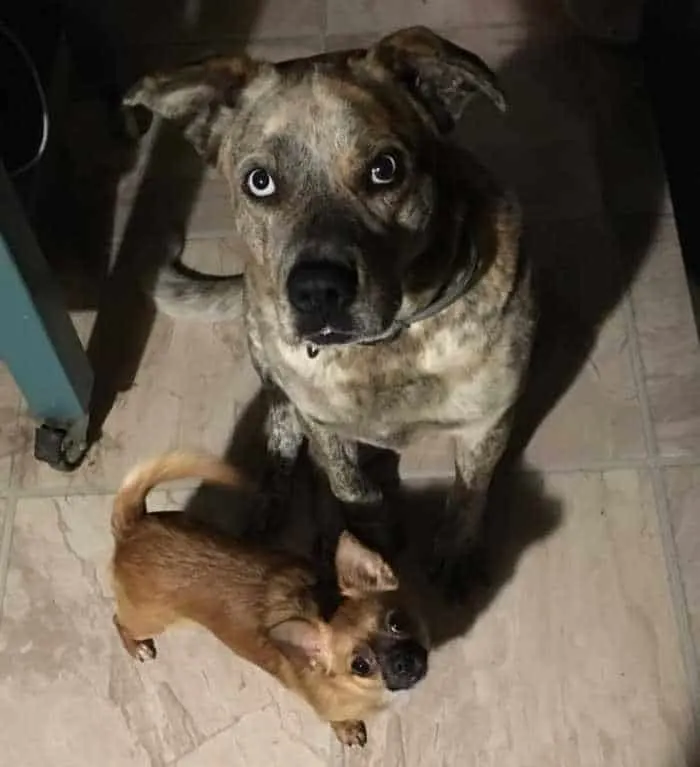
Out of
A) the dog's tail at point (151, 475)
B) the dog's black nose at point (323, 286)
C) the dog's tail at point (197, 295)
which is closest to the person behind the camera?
the dog's black nose at point (323, 286)

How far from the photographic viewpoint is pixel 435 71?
141cm

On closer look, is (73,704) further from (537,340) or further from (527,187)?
(527,187)

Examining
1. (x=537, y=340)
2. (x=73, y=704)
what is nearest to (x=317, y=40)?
(x=537, y=340)

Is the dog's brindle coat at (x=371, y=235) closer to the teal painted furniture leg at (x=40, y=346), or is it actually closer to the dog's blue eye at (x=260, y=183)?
the dog's blue eye at (x=260, y=183)

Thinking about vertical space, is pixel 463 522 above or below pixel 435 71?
below

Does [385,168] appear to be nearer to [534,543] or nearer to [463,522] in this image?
[463,522]

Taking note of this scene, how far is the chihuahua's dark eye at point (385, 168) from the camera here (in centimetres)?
135

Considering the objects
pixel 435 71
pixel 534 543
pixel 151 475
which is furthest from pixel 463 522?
pixel 435 71

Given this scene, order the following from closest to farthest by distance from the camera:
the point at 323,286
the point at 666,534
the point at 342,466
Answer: the point at 323,286
the point at 342,466
the point at 666,534

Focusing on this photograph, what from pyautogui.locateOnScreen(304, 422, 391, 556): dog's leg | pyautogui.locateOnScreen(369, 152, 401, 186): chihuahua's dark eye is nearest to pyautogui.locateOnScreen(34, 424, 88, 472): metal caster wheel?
pyautogui.locateOnScreen(304, 422, 391, 556): dog's leg

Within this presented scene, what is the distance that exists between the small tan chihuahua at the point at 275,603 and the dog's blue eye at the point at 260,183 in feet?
1.29

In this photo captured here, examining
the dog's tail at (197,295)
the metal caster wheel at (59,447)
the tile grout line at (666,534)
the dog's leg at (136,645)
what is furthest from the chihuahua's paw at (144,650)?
the tile grout line at (666,534)

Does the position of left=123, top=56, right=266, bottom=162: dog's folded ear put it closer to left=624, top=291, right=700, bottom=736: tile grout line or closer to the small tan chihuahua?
the small tan chihuahua

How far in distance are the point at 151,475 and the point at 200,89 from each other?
503 mm
